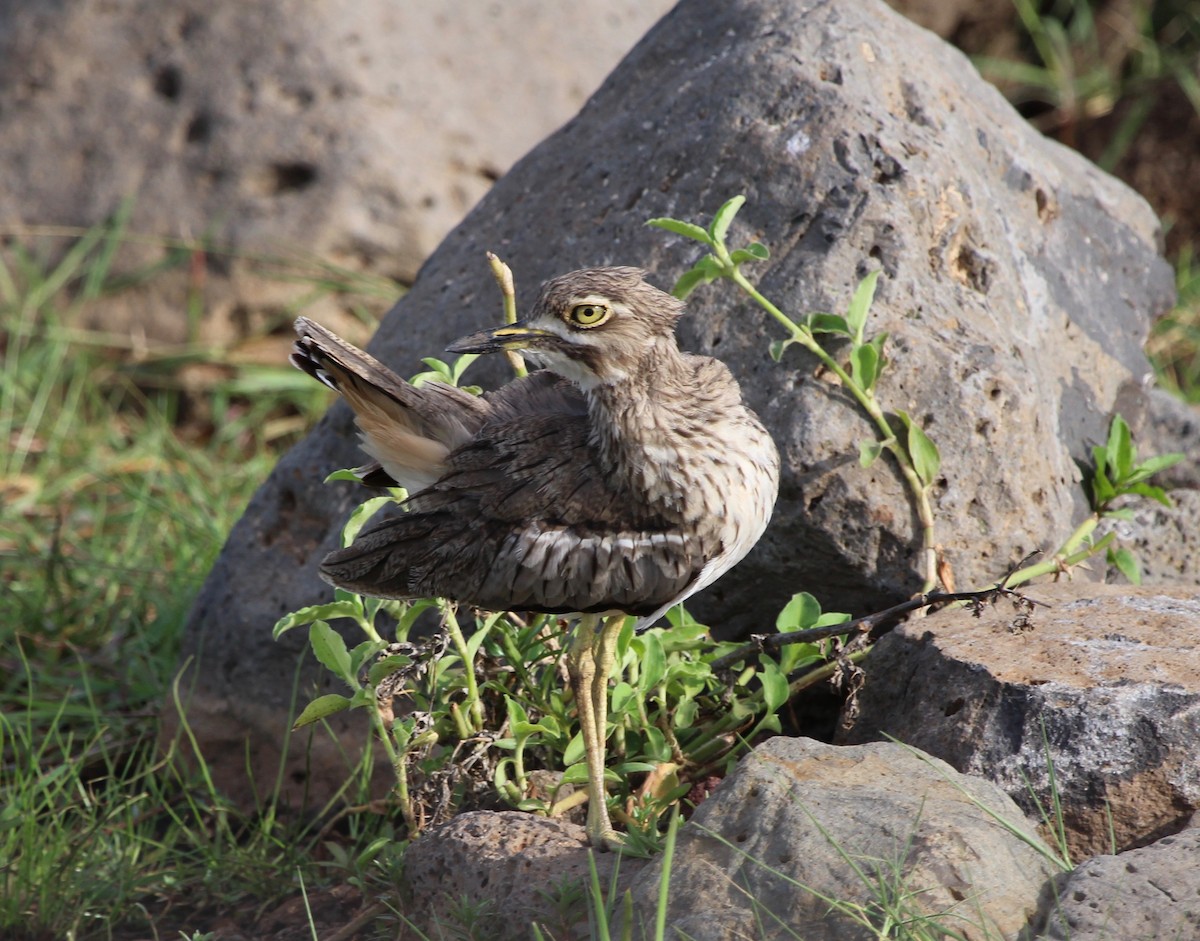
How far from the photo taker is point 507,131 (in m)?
6.69

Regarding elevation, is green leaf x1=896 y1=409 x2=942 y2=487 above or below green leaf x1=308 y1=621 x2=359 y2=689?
above

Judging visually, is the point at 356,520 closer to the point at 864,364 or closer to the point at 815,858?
the point at 864,364

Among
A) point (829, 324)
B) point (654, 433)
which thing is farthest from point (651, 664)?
point (829, 324)

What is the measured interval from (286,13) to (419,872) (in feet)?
15.2

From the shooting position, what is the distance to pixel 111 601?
5.25m

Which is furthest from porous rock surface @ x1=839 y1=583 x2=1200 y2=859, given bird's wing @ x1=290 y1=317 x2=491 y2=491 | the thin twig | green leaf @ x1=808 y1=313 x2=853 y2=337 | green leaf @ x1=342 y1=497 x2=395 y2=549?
green leaf @ x1=342 y1=497 x2=395 y2=549

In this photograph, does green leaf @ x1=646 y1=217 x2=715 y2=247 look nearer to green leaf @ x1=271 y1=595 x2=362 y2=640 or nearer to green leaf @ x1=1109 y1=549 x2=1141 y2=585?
green leaf @ x1=271 y1=595 x2=362 y2=640

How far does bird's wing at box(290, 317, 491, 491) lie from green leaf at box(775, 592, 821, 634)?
3.02ft

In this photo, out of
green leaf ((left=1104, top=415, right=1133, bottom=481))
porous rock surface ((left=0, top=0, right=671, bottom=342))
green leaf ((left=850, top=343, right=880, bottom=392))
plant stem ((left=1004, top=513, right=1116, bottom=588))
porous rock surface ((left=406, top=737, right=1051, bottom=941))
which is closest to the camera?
porous rock surface ((left=406, top=737, right=1051, bottom=941))

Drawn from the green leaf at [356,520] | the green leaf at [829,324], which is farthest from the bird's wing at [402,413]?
the green leaf at [829,324]

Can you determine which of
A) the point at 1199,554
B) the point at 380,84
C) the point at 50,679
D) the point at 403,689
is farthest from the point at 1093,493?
the point at 380,84

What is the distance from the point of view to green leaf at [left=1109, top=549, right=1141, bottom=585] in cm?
375

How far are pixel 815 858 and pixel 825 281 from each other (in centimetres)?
173

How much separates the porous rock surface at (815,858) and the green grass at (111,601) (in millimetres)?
684
